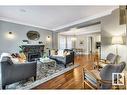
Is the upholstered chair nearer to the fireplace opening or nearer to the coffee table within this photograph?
the coffee table

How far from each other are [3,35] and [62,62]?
267 centimetres

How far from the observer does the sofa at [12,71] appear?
2.56 metres

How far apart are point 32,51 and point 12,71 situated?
6.45ft

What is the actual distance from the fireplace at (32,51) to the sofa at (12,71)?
137cm

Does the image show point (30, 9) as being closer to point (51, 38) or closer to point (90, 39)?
point (51, 38)

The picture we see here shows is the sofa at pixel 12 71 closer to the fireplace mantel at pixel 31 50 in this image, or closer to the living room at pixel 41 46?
the living room at pixel 41 46

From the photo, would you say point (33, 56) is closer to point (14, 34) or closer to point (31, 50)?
point (31, 50)

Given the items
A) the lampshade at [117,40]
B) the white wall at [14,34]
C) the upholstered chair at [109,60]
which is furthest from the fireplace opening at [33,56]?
the lampshade at [117,40]

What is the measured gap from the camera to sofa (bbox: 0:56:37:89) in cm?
256

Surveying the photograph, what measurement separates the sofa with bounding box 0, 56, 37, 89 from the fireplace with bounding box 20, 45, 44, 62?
137 cm

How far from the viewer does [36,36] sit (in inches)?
184

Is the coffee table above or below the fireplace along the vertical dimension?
below

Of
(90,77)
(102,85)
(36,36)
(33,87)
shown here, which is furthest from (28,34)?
(102,85)

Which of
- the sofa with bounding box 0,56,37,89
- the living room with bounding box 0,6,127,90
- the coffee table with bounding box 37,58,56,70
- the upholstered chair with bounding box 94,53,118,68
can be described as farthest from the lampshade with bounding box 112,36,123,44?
the sofa with bounding box 0,56,37,89
